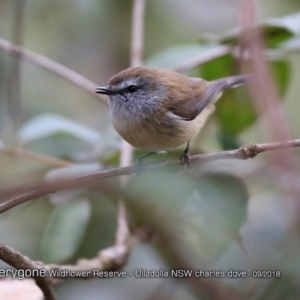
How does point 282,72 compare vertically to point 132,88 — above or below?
above

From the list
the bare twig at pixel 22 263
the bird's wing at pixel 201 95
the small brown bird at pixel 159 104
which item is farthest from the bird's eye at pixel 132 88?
the bare twig at pixel 22 263

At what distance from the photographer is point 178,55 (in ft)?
10.4

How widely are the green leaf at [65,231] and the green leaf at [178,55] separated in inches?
46.9

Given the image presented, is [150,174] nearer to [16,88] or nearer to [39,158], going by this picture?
[39,158]

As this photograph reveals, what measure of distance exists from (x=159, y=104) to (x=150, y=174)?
1.67 metres

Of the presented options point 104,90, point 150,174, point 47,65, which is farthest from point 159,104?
point 150,174

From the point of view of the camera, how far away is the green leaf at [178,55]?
3.13 meters

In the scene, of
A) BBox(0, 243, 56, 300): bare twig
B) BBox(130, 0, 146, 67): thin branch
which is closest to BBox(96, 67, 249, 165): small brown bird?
BBox(130, 0, 146, 67): thin branch

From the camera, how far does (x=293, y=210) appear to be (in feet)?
2.44

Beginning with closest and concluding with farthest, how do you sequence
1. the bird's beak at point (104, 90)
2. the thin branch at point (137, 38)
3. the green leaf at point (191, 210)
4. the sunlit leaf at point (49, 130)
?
1. the green leaf at point (191, 210)
2. the sunlit leaf at point (49, 130)
3. the bird's beak at point (104, 90)
4. the thin branch at point (137, 38)

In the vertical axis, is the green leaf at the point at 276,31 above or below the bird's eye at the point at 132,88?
above

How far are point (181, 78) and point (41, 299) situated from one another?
1633 millimetres

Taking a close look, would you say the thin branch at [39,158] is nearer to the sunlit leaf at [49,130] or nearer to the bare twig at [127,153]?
the sunlit leaf at [49,130]

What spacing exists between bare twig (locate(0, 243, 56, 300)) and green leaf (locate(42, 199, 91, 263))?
546mm
